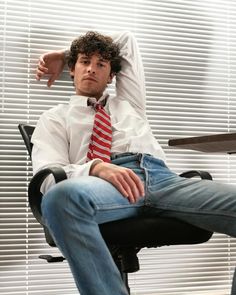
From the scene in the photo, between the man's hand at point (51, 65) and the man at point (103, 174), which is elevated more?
A: the man's hand at point (51, 65)

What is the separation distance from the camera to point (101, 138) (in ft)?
6.53

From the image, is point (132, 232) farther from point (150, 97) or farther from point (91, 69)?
point (150, 97)

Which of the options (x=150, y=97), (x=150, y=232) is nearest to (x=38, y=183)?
(x=150, y=232)

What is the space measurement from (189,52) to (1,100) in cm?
118

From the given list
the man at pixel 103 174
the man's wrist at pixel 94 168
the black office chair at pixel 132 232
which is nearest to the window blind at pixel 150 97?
the man at pixel 103 174

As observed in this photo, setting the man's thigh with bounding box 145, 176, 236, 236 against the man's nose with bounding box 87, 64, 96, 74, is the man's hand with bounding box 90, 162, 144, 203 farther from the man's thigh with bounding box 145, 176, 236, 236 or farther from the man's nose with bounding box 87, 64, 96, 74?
the man's nose with bounding box 87, 64, 96, 74

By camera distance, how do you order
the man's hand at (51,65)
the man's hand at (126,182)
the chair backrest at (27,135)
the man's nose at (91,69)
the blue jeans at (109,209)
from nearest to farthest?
the blue jeans at (109,209) < the man's hand at (126,182) < the chair backrest at (27,135) < the man's nose at (91,69) < the man's hand at (51,65)

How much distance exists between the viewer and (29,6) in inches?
96.3

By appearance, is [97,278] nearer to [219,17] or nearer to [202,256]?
[202,256]

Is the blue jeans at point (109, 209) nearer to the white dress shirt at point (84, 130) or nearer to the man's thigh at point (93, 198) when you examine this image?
the man's thigh at point (93, 198)

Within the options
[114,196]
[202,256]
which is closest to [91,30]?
[114,196]

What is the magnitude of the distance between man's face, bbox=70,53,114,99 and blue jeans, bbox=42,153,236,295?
43 cm

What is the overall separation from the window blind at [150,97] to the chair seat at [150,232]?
0.85m

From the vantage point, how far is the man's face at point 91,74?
2191mm
